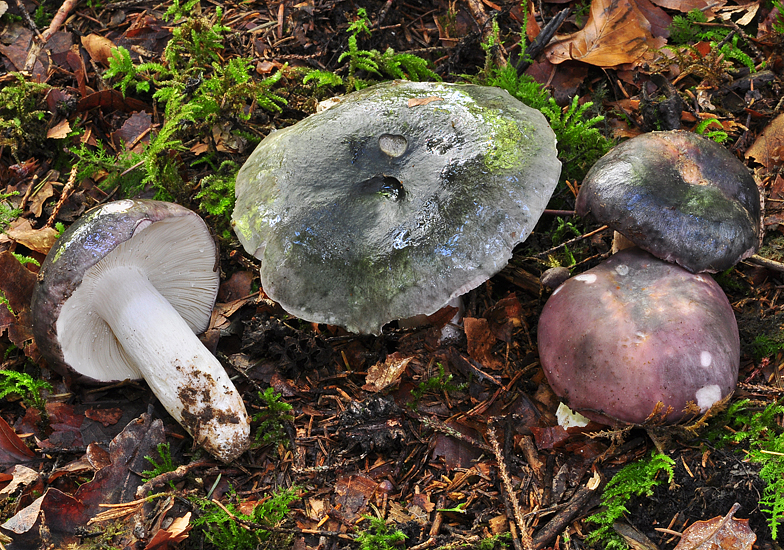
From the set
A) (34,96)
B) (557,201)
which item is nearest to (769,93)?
(557,201)

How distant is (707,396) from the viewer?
8.25ft

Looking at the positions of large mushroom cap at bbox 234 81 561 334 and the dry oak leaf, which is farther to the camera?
the dry oak leaf

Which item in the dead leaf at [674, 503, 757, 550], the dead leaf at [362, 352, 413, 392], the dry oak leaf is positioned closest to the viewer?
the dead leaf at [674, 503, 757, 550]

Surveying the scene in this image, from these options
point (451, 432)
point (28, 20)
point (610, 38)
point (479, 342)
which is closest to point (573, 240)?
point (479, 342)

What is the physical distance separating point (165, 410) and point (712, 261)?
2888 millimetres

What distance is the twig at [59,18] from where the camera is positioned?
4367 mm

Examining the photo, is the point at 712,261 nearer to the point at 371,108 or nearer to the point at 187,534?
the point at 371,108

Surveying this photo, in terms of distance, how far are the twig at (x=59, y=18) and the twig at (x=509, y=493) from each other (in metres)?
4.29

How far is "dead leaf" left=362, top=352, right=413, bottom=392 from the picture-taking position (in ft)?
9.94

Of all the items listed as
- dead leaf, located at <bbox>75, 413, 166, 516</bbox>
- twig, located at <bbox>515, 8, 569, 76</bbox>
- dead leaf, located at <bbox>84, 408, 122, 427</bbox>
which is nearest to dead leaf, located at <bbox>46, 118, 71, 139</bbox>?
dead leaf, located at <bbox>84, 408, 122, 427</bbox>

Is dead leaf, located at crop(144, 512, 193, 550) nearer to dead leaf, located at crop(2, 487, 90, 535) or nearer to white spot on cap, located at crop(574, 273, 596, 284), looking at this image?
dead leaf, located at crop(2, 487, 90, 535)

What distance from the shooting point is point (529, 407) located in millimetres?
2984

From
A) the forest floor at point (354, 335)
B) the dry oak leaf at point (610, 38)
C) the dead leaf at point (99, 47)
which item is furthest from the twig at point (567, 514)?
the dead leaf at point (99, 47)

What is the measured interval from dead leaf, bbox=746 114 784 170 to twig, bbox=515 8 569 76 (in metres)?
1.46
